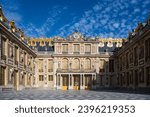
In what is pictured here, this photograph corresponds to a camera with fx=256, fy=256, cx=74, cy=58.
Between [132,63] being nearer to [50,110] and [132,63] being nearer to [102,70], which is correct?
[102,70]

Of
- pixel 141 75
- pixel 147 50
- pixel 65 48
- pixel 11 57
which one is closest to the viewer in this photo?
pixel 147 50

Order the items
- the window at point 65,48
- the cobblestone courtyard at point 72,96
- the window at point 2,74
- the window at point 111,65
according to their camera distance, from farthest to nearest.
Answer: the window at point 65,48 → the window at point 111,65 → the window at point 2,74 → the cobblestone courtyard at point 72,96

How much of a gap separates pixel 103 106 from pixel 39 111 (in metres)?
2.31

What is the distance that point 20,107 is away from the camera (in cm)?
916

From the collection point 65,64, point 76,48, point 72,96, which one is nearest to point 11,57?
point 72,96

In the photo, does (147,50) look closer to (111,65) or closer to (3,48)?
(3,48)

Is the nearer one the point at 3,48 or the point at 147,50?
the point at 3,48

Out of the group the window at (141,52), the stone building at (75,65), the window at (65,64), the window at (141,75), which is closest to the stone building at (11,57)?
the stone building at (75,65)

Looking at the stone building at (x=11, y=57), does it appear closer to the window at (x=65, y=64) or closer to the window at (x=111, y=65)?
the window at (x=65, y=64)

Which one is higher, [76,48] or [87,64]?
[76,48]

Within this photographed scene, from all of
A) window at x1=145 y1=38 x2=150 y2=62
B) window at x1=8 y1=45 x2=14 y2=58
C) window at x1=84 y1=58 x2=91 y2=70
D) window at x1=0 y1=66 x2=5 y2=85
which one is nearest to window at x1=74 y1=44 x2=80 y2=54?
window at x1=84 y1=58 x2=91 y2=70

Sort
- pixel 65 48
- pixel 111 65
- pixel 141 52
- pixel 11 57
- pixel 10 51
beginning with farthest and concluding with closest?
pixel 65 48
pixel 111 65
pixel 141 52
pixel 11 57
pixel 10 51

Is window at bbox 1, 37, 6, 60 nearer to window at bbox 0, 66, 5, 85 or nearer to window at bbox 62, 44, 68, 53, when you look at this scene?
window at bbox 0, 66, 5, 85

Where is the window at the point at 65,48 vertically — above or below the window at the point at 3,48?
above
